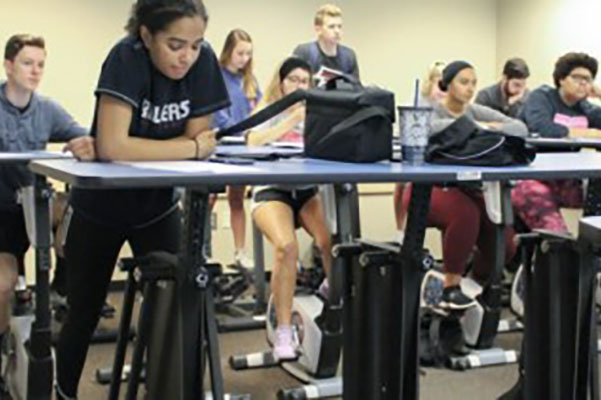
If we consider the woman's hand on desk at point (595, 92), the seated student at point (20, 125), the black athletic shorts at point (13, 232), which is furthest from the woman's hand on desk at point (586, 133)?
the black athletic shorts at point (13, 232)

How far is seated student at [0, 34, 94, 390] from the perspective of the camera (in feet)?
9.73

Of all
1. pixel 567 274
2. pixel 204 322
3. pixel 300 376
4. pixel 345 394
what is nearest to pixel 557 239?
pixel 567 274

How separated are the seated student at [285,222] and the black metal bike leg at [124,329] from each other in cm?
106

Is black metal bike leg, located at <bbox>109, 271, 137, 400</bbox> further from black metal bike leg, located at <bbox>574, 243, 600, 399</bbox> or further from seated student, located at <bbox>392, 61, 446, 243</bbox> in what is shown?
seated student, located at <bbox>392, 61, 446, 243</bbox>

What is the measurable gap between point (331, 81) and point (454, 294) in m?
1.60

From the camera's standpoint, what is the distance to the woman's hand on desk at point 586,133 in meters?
4.15

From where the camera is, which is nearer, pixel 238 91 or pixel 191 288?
pixel 191 288

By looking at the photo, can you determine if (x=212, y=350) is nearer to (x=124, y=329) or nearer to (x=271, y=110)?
(x=124, y=329)

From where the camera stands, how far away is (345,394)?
6.93 feet

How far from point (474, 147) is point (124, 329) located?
968 millimetres

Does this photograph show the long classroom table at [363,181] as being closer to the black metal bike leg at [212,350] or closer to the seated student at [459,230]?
the black metal bike leg at [212,350]

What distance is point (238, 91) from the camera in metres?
4.68

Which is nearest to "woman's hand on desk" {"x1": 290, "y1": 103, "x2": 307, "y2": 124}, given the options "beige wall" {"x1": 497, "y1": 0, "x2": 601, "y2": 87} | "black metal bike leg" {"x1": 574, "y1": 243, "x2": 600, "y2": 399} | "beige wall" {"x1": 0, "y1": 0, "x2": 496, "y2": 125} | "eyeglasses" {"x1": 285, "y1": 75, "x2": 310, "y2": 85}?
"eyeglasses" {"x1": 285, "y1": 75, "x2": 310, "y2": 85}

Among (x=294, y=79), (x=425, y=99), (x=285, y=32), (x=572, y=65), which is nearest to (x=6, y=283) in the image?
(x=294, y=79)
